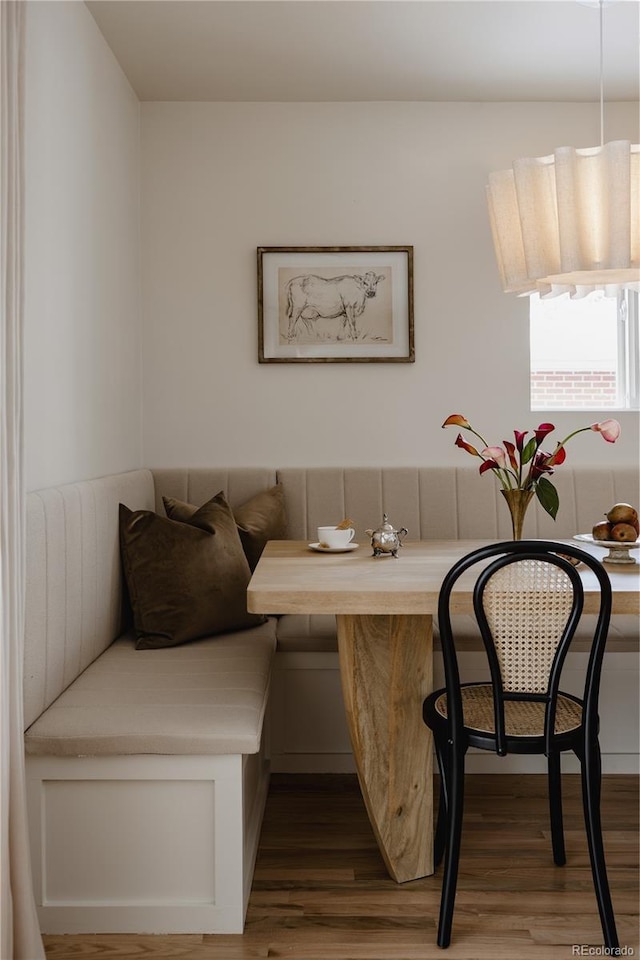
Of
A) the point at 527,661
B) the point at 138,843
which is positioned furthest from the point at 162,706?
the point at 527,661

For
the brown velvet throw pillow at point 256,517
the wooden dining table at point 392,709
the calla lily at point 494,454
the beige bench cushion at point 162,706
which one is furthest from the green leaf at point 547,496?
the brown velvet throw pillow at point 256,517

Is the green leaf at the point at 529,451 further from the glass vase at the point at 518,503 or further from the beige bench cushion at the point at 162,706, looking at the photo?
the beige bench cushion at the point at 162,706

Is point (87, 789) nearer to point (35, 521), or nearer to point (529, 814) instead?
point (35, 521)

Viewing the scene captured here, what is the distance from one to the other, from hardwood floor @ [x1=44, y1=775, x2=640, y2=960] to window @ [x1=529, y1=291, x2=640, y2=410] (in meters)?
1.66

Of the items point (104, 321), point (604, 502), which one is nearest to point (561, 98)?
point (604, 502)

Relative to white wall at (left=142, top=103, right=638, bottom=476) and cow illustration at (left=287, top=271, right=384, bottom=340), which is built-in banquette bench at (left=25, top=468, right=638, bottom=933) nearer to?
white wall at (left=142, top=103, right=638, bottom=476)

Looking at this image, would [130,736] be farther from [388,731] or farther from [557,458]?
[557,458]

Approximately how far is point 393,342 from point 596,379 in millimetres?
905

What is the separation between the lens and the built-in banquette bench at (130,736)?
199cm

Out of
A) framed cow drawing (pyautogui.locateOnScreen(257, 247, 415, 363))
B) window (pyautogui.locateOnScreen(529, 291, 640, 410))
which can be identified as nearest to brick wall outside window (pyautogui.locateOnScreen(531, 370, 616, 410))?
window (pyautogui.locateOnScreen(529, 291, 640, 410))

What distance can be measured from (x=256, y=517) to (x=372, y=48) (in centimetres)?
177

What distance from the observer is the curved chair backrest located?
1.89 metres

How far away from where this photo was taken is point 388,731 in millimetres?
2223

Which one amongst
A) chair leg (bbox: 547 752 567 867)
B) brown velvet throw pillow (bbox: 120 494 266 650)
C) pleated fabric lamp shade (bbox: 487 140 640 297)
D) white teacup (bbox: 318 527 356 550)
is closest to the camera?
pleated fabric lamp shade (bbox: 487 140 640 297)
